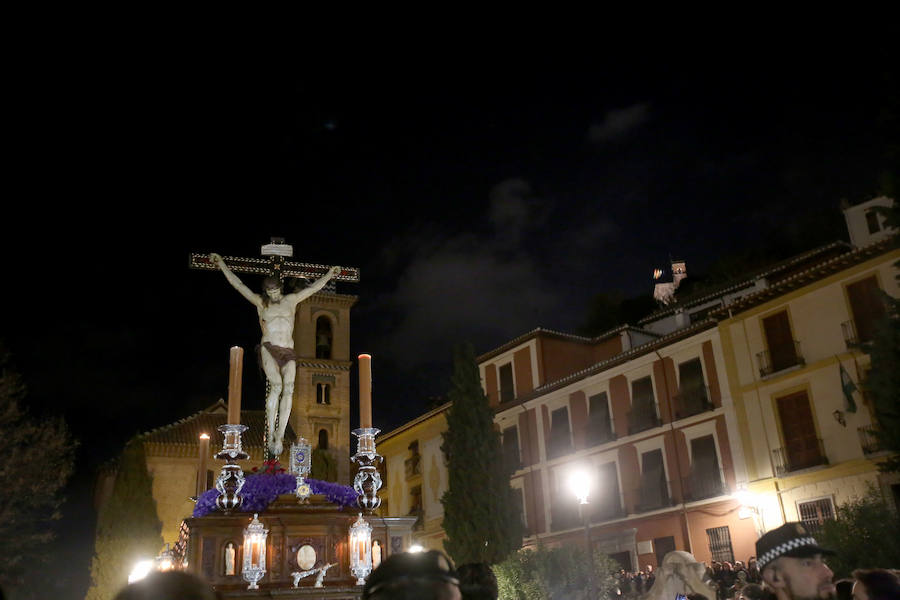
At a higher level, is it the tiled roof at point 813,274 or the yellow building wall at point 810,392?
the tiled roof at point 813,274

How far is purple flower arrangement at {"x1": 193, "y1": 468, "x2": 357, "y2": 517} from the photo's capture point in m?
8.63

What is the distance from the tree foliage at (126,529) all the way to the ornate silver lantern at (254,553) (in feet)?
92.4

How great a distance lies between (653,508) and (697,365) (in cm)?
582

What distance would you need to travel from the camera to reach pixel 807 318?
1051 inches

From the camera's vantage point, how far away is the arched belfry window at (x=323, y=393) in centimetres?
5103

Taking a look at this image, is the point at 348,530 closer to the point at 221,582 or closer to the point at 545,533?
the point at 221,582

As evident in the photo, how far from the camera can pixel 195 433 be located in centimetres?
4434

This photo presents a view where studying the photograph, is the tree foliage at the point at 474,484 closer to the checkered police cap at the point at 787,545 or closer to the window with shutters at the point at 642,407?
the window with shutters at the point at 642,407

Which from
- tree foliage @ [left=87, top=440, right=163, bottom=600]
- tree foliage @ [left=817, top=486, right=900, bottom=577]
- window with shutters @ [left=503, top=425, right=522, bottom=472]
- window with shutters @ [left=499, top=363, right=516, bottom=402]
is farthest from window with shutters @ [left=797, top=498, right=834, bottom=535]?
tree foliage @ [left=87, top=440, right=163, bottom=600]

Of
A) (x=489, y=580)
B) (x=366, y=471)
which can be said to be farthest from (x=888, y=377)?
(x=489, y=580)

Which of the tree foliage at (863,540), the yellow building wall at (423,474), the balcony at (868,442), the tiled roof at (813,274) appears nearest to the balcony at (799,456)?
the balcony at (868,442)

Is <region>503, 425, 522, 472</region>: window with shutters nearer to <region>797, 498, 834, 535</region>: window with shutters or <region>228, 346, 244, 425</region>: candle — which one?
<region>797, 498, 834, 535</region>: window with shutters

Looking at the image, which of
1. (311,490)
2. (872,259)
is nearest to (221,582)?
(311,490)

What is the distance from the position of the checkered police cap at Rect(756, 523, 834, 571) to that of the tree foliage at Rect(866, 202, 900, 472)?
14822 mm
